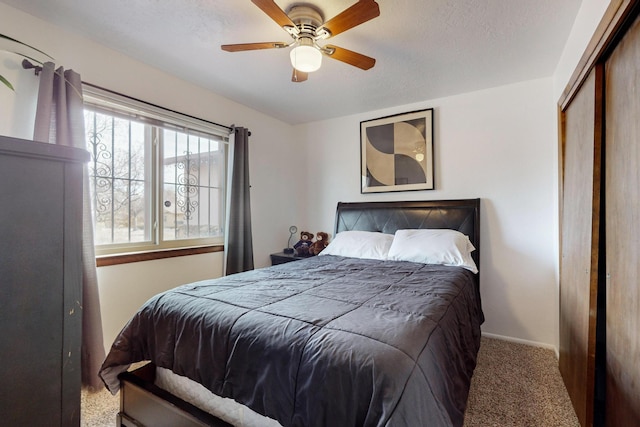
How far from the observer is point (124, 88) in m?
2.36

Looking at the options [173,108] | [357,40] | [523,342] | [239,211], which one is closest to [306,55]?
[357,40]

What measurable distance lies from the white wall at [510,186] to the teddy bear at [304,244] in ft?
4.56

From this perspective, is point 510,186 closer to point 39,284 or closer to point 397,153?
point 397,153

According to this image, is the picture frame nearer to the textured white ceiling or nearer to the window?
the textured white ceiling

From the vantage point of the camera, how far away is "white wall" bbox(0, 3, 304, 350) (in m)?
1.92

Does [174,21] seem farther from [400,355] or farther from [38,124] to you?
[400,355]

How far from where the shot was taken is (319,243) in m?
3.74

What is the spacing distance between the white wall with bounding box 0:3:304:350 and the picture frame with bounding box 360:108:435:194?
1037mm

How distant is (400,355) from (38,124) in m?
2.37

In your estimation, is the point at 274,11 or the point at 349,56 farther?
the point at 349,56

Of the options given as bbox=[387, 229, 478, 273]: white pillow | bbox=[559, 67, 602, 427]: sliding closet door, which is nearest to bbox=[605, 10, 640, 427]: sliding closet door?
bbox=[559, 67, 602, 427]: sliding closet door

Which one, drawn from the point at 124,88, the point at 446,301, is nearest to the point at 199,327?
the point at 446,301

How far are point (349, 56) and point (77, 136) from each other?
6.08ft

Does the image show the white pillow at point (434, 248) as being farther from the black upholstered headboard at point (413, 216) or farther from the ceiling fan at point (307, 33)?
the ceiling fan at point (307, 33)
